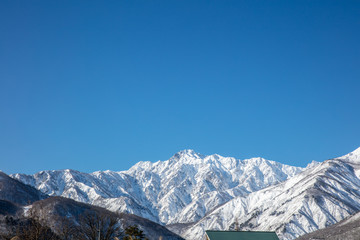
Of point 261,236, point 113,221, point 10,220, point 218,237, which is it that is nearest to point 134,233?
point 113,221

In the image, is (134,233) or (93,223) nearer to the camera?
(93,223)

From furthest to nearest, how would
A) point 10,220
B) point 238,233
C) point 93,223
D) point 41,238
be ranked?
point 10,220 → point 238,233 → point 93,223 → point 41,238

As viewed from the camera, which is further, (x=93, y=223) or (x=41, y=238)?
(x=93, y=223)

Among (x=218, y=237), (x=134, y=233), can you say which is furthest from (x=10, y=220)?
(x=218, y=237)

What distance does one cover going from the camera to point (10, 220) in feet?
607

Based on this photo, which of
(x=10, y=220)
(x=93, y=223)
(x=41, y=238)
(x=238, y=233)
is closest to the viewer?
(x=41, y=238)

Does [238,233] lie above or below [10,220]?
below

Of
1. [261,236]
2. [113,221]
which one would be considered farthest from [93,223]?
[261,236]

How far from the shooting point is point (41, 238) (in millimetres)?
73625

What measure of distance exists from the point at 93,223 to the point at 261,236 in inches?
1291

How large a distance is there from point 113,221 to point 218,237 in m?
19.9

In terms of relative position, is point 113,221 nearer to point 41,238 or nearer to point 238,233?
point 41,238

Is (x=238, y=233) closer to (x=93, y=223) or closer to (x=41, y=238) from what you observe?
(x=93, y=223)

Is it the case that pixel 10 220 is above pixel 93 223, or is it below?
above
